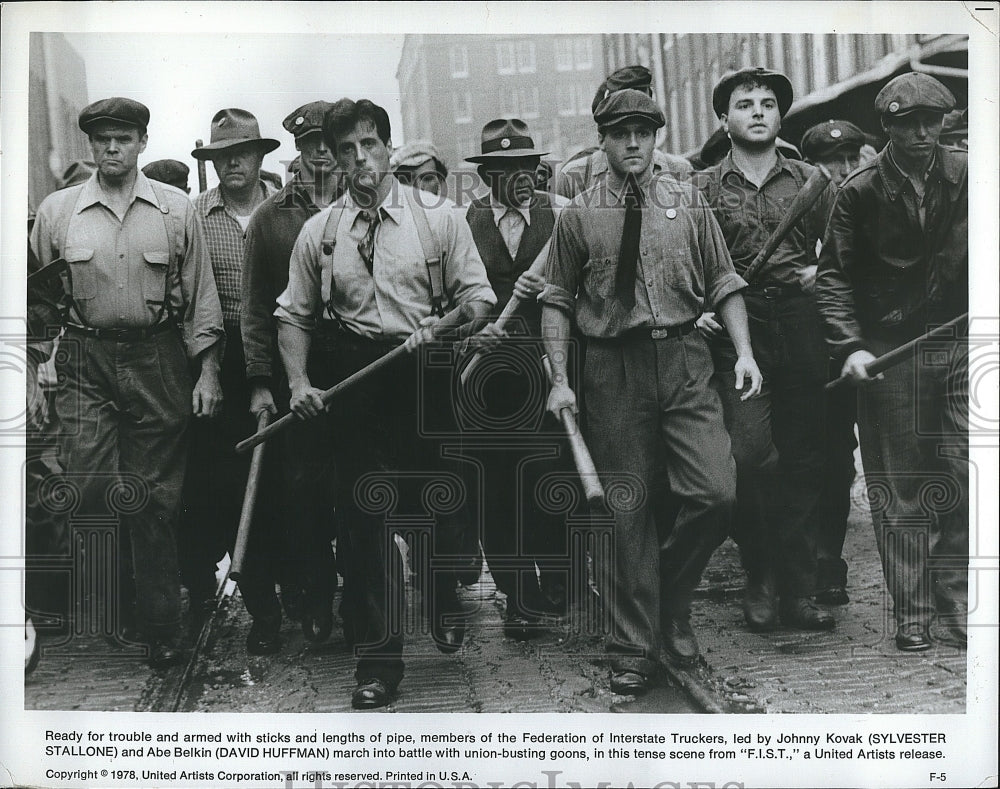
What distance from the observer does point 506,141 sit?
13.5ft

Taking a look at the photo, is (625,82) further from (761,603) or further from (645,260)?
(761,603)

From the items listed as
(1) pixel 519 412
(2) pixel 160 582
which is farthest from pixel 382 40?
(2) pixel 160 582

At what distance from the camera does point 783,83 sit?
4180mm

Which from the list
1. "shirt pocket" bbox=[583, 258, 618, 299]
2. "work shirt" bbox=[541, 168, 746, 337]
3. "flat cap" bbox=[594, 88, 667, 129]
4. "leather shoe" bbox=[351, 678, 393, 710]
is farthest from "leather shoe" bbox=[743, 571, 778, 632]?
"flat cap" bbox=[594, 88, 667, 129]

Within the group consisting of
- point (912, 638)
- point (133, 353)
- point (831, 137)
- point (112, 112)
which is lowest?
point (912, 638)

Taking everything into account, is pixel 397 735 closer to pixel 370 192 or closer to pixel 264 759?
pixel 264 759

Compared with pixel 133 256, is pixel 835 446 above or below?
below

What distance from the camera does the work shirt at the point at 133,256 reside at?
13.7 ft

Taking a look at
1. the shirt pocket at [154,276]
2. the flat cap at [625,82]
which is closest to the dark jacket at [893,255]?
the flat cap at [625,82]

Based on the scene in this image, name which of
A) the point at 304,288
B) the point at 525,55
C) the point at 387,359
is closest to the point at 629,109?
the point at 525,55

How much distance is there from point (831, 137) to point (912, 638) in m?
2.26

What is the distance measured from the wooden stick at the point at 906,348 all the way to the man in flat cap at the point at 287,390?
2.45 meters

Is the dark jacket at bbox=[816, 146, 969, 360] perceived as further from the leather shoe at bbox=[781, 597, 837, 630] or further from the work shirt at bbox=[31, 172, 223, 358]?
the work shirt at bbox=[31, 172, 223, 358]

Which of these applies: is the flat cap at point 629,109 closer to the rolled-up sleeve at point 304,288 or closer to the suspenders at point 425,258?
the suspenders at point 425,258
